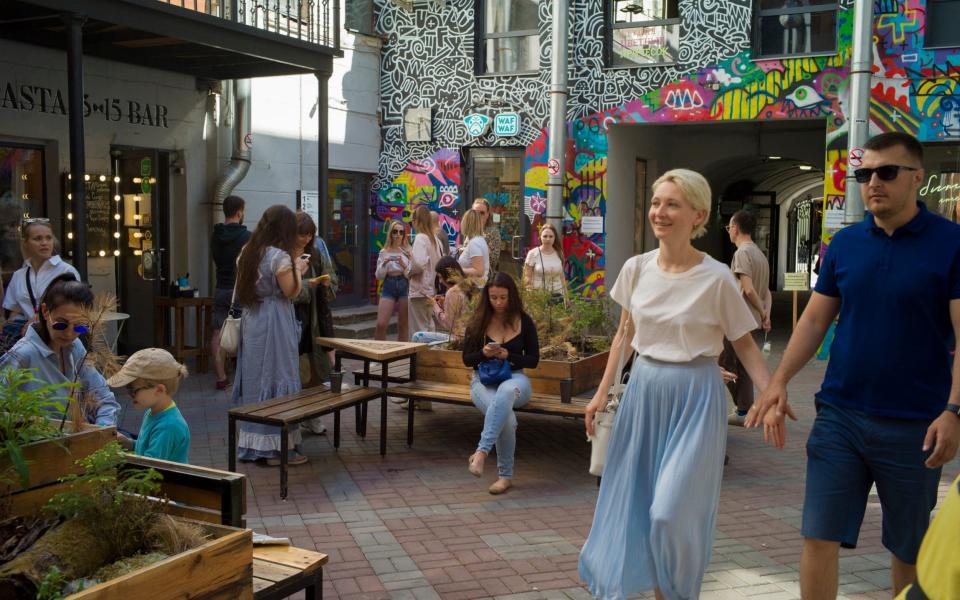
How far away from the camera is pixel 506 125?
14969 millimetres

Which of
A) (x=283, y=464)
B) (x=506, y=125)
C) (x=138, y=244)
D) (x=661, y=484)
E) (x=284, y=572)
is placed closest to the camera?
(x=284, y=572)

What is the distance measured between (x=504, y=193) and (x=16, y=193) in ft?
24.5

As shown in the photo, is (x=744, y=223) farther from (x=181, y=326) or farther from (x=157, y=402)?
(x=181, y=326)

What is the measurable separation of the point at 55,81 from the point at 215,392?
12.5 feet

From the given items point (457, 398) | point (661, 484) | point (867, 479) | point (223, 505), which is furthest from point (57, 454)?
point (457, 398)

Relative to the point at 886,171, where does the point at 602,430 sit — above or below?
below

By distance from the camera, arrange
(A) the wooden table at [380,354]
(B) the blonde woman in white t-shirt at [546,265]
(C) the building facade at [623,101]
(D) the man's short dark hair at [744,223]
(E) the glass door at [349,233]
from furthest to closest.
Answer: (E) the glass door at [349,233], (C) the building facade at [623,101], (B) the blonde woman in white t-shirt at [546,265], (D) the man's short dark hair at [744,223], (A) the wooden table at [380,354]

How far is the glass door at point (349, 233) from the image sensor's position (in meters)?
15.3

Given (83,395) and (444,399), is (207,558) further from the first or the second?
(444,399)

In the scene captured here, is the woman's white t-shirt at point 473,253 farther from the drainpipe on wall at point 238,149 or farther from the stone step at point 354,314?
the stone step at point 354,314

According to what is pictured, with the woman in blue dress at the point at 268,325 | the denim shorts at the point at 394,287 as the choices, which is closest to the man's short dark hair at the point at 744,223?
the denim shorts at the point at 394,287

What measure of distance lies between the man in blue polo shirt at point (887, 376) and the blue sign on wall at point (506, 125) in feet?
37.8

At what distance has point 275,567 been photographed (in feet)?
11.2

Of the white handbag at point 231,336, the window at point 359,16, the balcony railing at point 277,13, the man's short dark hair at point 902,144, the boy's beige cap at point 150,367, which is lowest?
the white handbag at point 231,336
